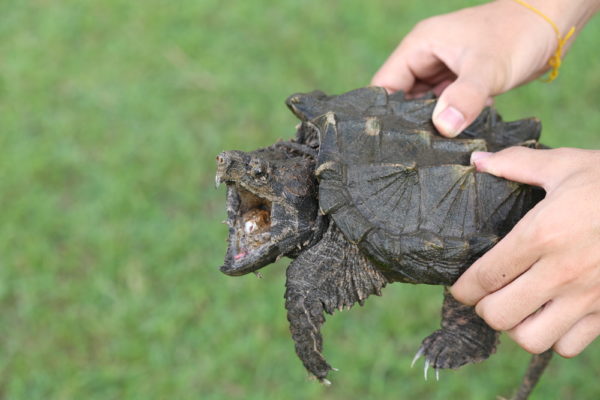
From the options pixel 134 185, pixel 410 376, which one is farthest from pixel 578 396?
pixel 134 185

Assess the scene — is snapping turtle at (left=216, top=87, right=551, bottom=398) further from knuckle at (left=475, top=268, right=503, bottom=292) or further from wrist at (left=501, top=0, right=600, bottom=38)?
wrist at (left=501, top=0, right=600, bottom=38)

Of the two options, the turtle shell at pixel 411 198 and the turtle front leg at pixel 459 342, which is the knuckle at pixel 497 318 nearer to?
the turtle shell at pixel 411 198

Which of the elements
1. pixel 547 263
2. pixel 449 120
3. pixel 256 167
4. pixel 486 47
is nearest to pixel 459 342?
pixel 547 263

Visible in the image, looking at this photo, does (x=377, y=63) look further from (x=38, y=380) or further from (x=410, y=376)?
(x=38, y=380)

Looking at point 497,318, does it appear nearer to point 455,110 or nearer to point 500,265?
point 500,265

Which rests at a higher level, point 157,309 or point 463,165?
point 463,165

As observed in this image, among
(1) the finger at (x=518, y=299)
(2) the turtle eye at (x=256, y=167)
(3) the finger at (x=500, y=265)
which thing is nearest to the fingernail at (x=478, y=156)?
(3) the finger at (x=500, y=265)

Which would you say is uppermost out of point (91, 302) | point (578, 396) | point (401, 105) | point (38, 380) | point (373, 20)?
point (373, 20)
